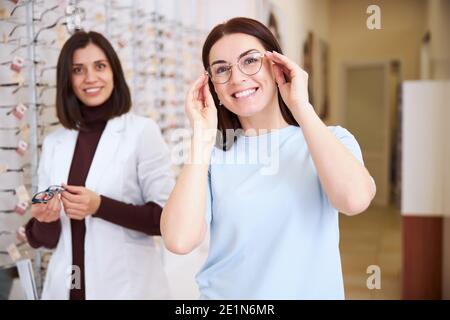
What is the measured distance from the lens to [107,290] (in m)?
1.11

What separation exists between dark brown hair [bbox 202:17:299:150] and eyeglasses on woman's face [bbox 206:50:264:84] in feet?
0.08

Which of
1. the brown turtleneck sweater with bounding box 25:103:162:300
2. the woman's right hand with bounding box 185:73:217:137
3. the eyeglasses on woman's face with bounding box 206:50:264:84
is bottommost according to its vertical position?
the brown turtleneck sweater with bounding box 25:103:162:300

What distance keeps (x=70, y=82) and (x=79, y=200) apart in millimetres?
271

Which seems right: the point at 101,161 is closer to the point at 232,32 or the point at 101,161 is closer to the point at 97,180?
the point at 97,180

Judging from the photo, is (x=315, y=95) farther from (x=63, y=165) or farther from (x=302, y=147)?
(x=63, y=165)

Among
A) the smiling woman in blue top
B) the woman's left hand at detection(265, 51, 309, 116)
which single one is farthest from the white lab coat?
the woman's left hand at detection(265, 51, 309, 116)

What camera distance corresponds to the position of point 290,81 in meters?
0.80

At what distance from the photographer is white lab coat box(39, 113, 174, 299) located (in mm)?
1083

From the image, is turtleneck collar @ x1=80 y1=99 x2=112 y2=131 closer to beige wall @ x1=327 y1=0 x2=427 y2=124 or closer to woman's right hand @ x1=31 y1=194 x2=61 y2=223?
woman's right hand @ x1=31 y1=194 x2=61 y2=223

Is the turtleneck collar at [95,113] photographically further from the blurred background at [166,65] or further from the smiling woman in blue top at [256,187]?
the smiling woman in blue top at [256,187]

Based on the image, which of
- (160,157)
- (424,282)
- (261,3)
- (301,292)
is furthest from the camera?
(424,282)
